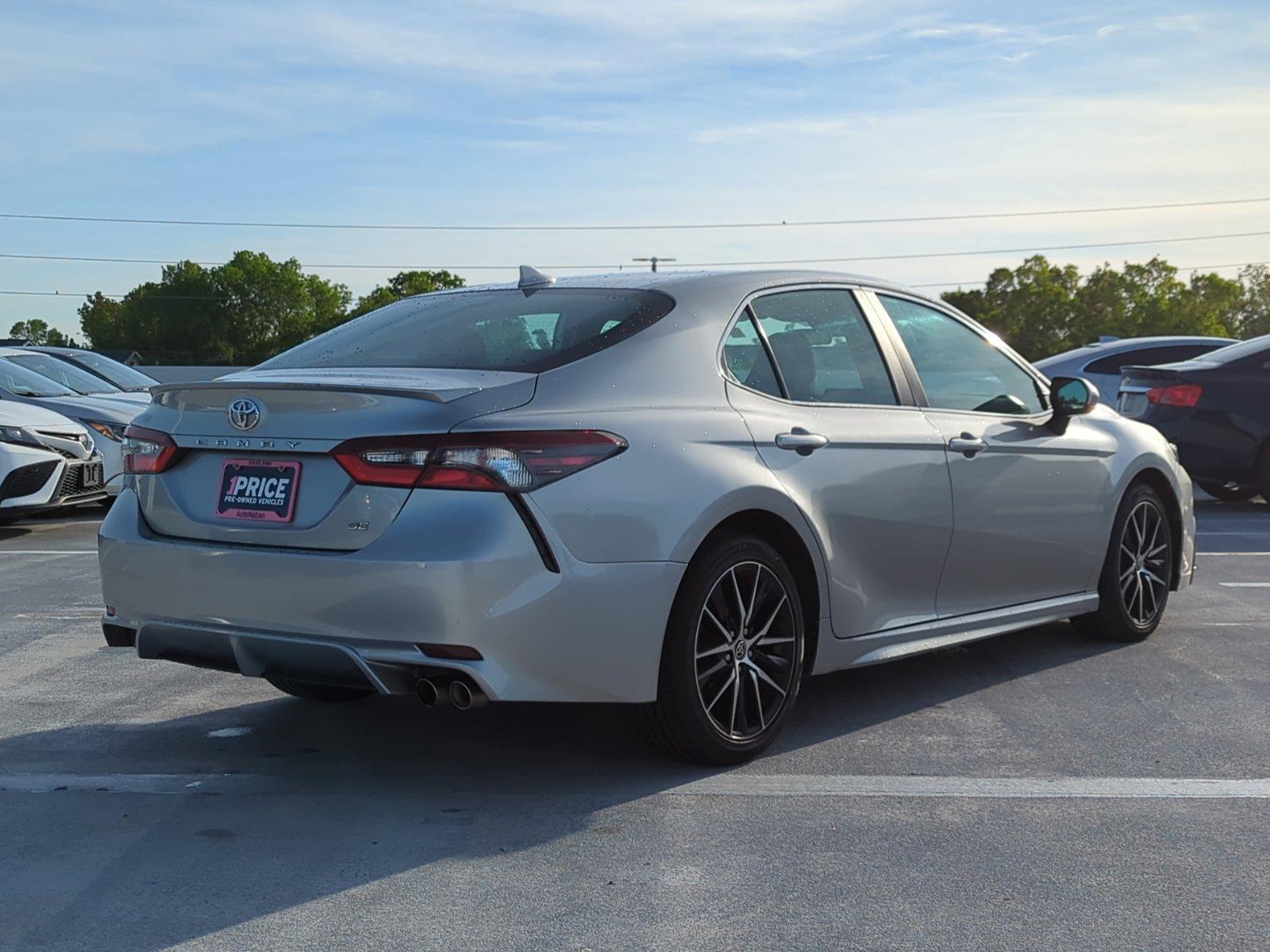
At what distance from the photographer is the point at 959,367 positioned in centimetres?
607

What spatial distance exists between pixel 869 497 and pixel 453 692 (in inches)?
66.0

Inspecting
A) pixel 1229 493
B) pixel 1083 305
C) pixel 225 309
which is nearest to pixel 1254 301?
pixel 1083 305

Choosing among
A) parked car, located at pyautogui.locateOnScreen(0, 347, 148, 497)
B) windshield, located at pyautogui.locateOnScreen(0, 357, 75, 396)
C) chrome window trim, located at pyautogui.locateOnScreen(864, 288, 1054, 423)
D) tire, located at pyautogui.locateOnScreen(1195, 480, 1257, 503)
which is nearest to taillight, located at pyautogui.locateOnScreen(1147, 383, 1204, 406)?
tire, located at pyautogui.locateOnScreen(1195, 480, 1257, 503)

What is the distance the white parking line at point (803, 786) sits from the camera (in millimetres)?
4484

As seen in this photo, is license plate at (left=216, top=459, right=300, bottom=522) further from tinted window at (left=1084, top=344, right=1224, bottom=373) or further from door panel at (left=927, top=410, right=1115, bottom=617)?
tinted window at (left=1084, top=344, right=1224, bottom=373)

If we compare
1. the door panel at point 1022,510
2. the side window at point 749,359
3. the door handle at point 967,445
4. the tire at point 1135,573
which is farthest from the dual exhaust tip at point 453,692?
the tire at point 1135,573

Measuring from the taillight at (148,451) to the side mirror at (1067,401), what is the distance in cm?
345

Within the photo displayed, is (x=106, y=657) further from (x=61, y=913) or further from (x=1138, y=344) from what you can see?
A: (x=1138, y=344)

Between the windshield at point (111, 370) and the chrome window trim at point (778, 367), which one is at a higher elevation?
the chrome window trim at point (778, 367)

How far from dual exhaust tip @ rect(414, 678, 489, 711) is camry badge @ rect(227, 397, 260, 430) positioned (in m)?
0.90

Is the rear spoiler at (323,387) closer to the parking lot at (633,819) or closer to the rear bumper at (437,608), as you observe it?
the rear bumper at (437,608)

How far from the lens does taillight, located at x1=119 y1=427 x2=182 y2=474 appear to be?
4.72 meters

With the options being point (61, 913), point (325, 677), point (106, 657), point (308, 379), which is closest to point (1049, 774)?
point (325, 677)

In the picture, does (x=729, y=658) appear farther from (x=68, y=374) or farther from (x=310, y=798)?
(x=68, y=374)
